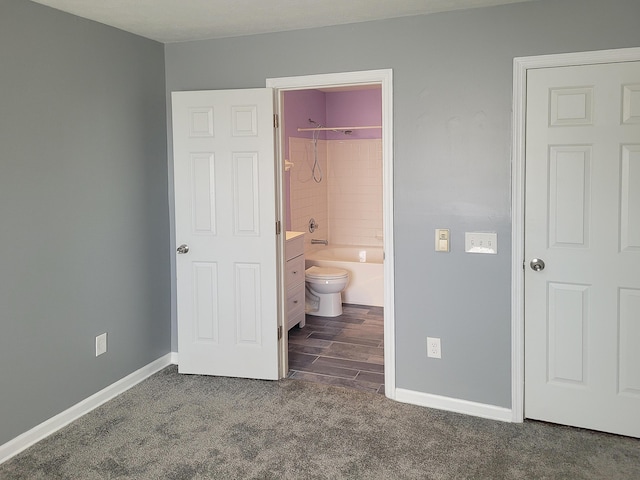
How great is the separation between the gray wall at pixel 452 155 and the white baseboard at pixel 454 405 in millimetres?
36

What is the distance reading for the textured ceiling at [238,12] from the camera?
3008 millimetres

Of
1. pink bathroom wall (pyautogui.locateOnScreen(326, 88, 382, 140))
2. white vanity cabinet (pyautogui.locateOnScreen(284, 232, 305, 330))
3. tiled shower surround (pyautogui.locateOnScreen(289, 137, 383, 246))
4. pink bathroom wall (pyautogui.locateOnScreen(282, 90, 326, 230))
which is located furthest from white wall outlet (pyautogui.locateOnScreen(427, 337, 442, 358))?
pink bathroom wall (pyautogui.locateOnScreen(326, 88, 382, 140))

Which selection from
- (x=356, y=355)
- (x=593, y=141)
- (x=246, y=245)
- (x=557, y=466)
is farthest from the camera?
(x=356, y=355)

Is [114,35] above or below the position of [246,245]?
above

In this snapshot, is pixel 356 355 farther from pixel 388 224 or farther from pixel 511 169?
pixel 511 169

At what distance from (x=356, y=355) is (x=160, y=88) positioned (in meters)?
2.54

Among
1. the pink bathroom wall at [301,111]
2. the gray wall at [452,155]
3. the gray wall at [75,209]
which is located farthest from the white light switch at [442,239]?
the pink bathroom wall at [301,111]

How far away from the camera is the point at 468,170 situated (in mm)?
3242

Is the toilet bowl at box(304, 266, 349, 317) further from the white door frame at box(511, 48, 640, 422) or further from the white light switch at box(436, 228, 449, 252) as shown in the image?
the white door frame at box(511, 48, 640, 422)

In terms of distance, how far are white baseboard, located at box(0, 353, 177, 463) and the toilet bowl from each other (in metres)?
1.69

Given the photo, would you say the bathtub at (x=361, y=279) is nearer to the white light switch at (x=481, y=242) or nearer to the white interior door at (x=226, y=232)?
the white interior door at (x=226, y=232)

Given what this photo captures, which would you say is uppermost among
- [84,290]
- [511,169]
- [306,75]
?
[306,75]

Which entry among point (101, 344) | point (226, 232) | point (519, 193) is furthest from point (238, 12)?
point (101, 344)

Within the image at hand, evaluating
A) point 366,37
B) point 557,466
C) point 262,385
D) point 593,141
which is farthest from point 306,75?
point 557,466
